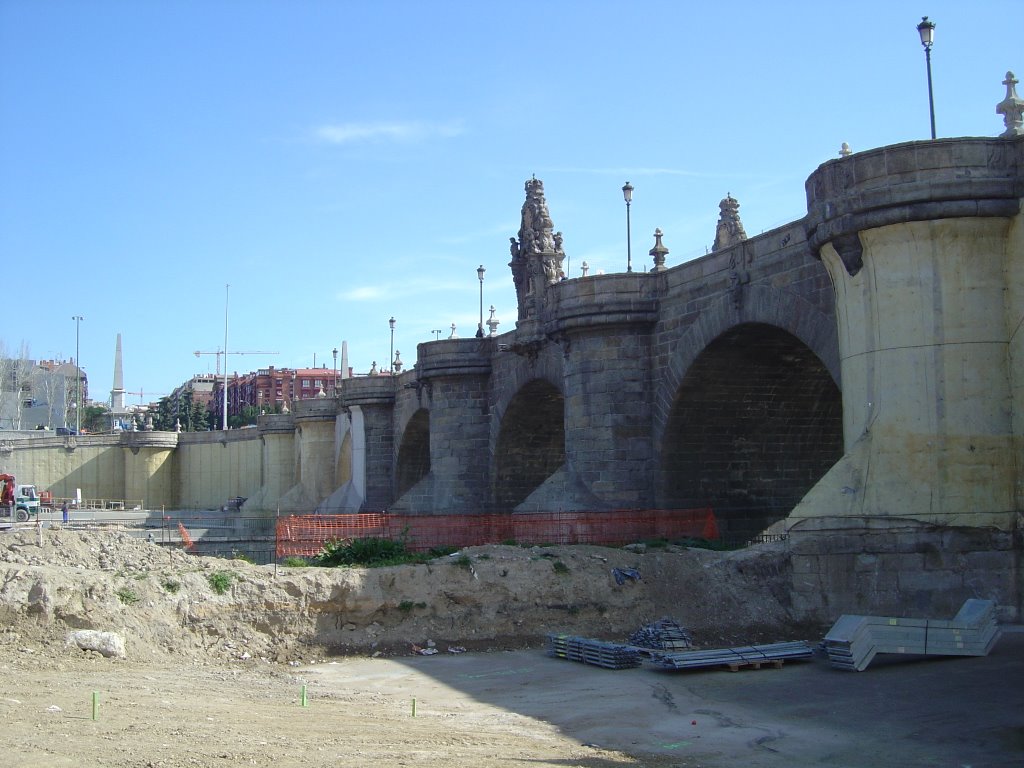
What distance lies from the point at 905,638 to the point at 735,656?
7.22ft

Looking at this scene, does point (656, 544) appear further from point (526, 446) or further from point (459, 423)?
point (459, 423)

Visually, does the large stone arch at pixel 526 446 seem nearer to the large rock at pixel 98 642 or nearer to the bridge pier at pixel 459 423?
the bridge pier at pixel 459 423

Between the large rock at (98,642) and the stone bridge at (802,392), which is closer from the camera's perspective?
the large rock at (98,642)

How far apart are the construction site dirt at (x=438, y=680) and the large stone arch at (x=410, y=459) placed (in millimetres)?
23960

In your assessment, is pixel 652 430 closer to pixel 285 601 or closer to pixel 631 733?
pixel 285 601

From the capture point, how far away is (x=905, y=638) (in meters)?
15.3

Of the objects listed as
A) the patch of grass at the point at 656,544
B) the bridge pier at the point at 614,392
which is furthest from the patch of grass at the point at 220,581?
the bridge pier at the point at 614,392

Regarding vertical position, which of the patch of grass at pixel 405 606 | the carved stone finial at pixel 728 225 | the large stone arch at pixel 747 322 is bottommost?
the patch of grass at pixel 405 606

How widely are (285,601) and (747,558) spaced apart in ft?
25.1

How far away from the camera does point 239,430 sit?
72688 mm

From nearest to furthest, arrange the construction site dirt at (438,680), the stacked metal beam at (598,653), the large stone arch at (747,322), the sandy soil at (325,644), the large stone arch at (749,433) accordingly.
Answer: the sandy soil at (325,644)
the construction site dirt at (438,680)
the stacked metal beam at (598,653)
the large stone arch at (747,322)
the large stone arch at (749,433)

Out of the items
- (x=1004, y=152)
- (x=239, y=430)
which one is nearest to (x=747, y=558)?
(x=1004, y=152)

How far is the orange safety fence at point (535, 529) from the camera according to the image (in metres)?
24.9

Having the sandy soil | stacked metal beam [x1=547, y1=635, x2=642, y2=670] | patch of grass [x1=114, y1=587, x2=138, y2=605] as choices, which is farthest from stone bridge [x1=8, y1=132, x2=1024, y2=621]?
patch of grass [x1=114, y1=587, x2=138, y2=605]
